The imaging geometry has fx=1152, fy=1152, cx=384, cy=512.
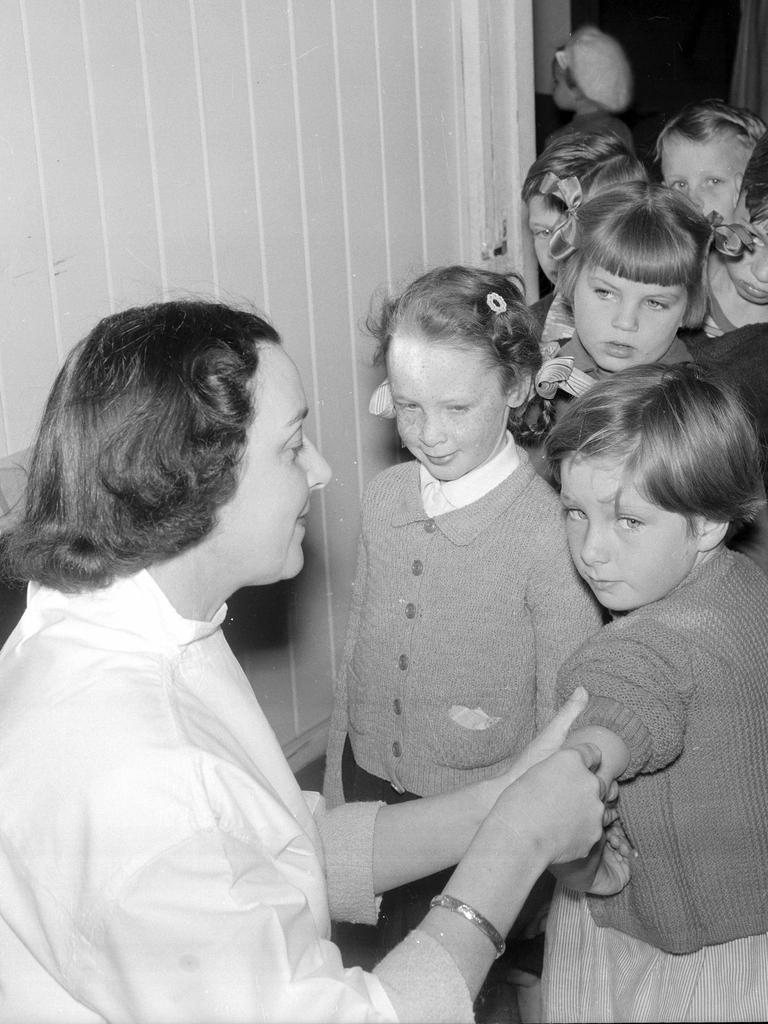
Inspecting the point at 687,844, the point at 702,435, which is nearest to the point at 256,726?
the point at 687,844

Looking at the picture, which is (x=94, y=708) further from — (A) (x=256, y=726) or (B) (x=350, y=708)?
(B) (x=350, y=708)

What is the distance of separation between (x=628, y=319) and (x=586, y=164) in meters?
0.78

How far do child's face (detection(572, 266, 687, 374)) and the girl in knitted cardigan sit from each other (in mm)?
542

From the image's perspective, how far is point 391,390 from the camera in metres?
2.01

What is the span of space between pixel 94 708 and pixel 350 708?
104cm

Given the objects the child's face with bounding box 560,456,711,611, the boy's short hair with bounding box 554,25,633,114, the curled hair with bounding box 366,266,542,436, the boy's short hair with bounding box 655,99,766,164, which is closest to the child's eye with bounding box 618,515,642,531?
the child's face with bounding box 560,456,711,611

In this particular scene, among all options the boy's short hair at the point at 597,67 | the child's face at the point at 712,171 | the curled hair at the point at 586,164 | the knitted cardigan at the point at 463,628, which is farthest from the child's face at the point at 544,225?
the boy's short hair at the point at 597,67

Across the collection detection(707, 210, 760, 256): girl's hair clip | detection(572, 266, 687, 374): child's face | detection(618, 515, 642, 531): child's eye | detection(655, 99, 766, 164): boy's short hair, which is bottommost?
detection(618, 515, 642, 531): child's eye

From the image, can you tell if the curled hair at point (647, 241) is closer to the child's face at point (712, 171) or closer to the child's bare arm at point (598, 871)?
the child's face at point (712, 171)

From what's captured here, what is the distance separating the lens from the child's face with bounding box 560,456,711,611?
1.53m

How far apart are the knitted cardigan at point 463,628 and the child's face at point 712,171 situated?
1147mm

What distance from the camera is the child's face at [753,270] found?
2.36 meters

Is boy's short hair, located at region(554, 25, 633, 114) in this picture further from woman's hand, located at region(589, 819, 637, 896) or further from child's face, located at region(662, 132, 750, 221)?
woman's hand, located at region(589, 819, 637, 896)

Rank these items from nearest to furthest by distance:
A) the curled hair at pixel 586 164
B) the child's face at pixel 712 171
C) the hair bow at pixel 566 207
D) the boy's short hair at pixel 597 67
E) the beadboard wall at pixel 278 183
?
the beadboard wall at pixel 278 183 < the hair bow at pixel 566 207 < the curled hair at pixel 586 164 < the child's face at pixel 712 171 < the boy's short hair at pixel 597 67
